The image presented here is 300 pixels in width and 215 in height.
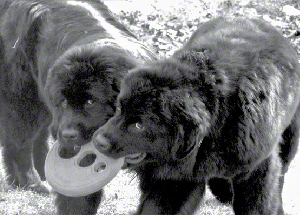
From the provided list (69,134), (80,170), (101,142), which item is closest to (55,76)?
(69,134)

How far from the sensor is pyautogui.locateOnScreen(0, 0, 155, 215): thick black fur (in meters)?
4.56

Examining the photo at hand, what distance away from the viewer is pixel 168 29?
10.6 metres

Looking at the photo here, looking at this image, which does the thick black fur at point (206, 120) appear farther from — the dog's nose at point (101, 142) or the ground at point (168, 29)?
the ground at point (168, 29)

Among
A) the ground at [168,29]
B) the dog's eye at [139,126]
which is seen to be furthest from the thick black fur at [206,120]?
the ground at [168,29]

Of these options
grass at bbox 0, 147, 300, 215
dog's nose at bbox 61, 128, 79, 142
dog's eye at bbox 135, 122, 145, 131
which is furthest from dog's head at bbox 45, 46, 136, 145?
grass at bbox 0, 147, 300, 215

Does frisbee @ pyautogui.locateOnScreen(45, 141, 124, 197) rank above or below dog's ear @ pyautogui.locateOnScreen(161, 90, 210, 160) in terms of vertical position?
below

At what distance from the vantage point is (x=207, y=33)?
4859 mm

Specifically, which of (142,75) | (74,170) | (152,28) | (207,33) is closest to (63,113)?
(74,170)

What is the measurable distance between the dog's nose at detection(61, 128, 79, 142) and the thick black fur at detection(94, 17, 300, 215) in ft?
1.19

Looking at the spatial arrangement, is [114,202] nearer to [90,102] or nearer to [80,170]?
[80,170]

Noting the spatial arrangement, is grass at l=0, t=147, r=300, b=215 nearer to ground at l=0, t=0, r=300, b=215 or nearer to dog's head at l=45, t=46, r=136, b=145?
ground at l=0, t=0, r=300, b=215

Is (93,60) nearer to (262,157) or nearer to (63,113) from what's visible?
(63,113)

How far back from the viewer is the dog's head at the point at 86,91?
178 inches

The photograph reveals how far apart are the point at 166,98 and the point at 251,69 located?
27.2 inches
